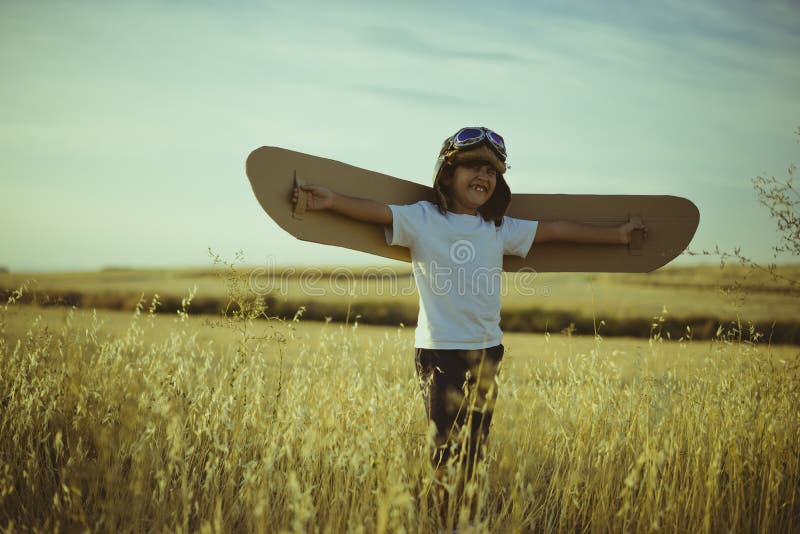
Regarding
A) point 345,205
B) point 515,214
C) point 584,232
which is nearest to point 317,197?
point 345,205

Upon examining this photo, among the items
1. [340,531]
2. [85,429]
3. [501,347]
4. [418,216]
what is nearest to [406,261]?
[418,216]

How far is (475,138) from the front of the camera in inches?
124

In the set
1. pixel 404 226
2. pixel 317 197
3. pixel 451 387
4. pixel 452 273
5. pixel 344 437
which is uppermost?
pixel 317 197

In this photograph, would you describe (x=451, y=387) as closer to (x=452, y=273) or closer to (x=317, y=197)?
(x=452, y=273)

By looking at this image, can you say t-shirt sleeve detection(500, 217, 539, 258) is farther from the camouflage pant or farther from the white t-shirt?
the camouflage pant

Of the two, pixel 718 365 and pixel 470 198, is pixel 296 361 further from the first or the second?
pixel 718 365

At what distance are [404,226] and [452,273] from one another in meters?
0.36

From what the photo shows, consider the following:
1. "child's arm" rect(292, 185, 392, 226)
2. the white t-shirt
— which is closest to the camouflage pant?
the white t-shirt

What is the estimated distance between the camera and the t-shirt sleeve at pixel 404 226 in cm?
306

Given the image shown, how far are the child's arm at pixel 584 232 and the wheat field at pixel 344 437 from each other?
0.65 meters

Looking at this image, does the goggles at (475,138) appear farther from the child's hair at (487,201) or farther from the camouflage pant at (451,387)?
the camouflage pant at (451,387)

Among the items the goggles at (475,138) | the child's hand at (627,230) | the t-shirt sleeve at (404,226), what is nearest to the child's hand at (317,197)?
the t-shirt sleeve at (404,226)

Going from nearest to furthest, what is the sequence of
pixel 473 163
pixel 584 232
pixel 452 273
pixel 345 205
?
pixel 452 273
pixel 345 205
pixel 473 163
pixel 584 232

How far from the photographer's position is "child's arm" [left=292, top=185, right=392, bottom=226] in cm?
308
